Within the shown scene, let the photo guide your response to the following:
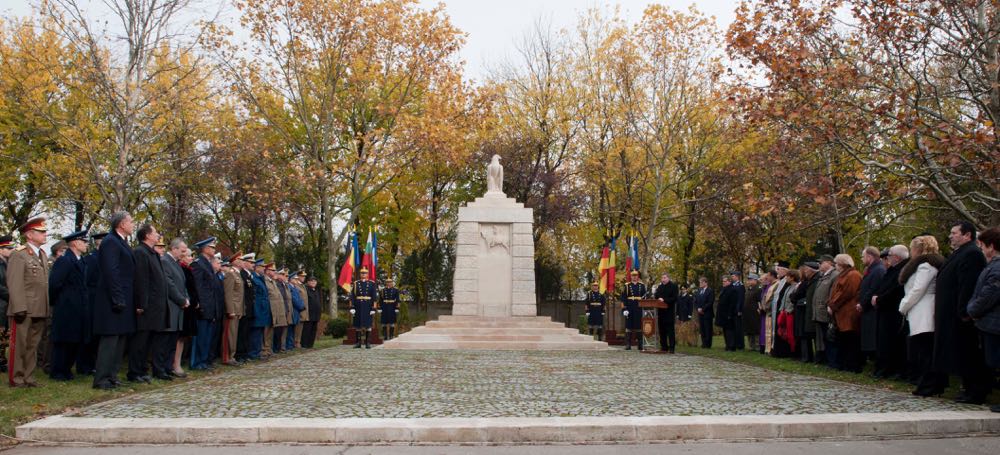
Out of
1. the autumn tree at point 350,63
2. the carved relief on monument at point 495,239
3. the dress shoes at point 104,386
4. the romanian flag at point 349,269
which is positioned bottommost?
the dress shoes at point 104,386

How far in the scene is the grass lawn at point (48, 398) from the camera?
22.8ft

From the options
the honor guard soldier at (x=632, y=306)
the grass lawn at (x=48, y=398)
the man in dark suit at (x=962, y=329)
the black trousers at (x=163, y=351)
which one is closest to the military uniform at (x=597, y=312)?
the honor guard soldier at (x=632, y=306)

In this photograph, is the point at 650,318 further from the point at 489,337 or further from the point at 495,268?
the point at 495,268

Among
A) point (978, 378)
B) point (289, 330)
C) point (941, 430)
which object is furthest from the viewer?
point (289, 330)

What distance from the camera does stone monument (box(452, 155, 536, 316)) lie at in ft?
72.4

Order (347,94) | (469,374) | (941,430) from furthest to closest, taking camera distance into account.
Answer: (347,94)
(469,374)
(941,430)

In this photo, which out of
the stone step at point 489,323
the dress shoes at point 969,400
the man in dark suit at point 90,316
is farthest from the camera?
the stone step at point 489,323

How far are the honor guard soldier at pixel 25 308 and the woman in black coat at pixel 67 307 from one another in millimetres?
767

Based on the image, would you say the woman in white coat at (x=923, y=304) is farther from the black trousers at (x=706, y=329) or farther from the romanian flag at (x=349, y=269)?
the romanian flag at (x=349, y=269)

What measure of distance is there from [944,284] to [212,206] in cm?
3296

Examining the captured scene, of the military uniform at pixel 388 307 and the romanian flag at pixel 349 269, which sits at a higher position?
the romanian flag at pixel 349 269

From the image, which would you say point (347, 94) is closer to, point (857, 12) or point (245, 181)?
point (245, 181)

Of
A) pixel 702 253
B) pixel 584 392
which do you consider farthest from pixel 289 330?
pixel 702 253

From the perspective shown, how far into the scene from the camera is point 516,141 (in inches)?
1406
